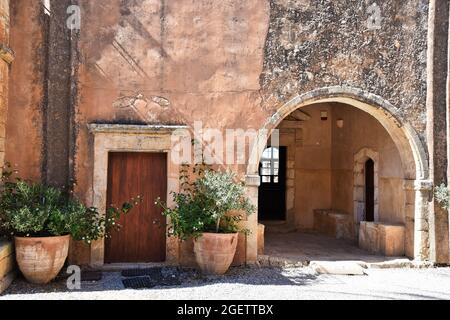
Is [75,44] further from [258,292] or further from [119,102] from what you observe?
[258,292]

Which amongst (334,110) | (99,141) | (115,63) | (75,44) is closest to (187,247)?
(99,141)

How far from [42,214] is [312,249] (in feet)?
16.8

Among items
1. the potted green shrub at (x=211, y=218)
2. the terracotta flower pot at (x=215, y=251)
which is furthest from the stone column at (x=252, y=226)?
the terracotta flower pot at (x=215, y=251)

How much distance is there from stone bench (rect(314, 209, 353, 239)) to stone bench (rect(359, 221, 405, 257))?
1512 millimetres

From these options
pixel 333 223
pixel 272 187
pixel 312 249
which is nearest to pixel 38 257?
pixel 312 249

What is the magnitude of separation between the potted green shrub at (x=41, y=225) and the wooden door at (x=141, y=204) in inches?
20.6

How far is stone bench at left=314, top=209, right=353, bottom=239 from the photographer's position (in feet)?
31.8

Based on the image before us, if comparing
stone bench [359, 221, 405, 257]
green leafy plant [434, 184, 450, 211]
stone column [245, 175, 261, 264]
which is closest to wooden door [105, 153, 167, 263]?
stone column [245, 175, 261, 264]

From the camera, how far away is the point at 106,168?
6527mm

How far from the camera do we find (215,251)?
6.11 meters

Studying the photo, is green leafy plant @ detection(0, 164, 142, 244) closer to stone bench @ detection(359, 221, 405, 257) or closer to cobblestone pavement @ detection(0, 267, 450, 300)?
cobblestone pavement @ detection(0, 267, 450, 300)

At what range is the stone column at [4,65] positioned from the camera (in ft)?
19.5

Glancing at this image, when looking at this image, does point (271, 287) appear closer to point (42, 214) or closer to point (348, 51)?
point (42, 214)

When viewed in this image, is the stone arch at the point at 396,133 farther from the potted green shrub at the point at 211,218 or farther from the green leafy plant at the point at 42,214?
the green leafy plant at the point at 42,214
